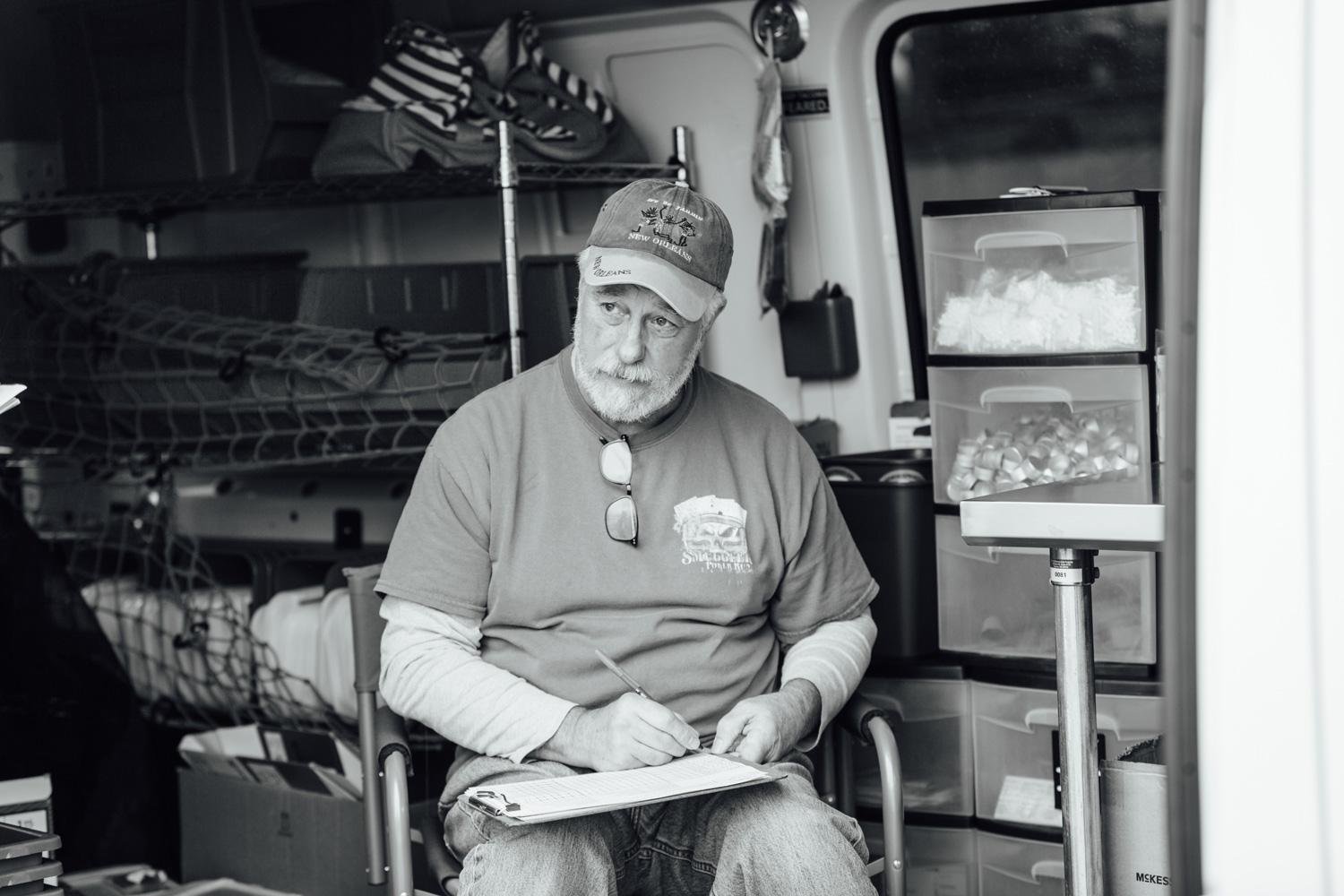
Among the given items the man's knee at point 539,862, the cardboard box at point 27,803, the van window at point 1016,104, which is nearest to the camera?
the man's knee at point 539,862

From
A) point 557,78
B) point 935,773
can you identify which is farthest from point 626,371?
point 557,78

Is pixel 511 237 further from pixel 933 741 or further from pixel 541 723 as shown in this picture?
pixel 933 741

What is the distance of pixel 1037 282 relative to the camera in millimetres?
3023

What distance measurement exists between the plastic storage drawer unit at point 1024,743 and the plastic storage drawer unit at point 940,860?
77 millimetres

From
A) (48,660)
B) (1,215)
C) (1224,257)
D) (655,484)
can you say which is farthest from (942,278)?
(1,215)

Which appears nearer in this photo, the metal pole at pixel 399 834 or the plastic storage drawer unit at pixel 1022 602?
the metal pole at pixel 399 834

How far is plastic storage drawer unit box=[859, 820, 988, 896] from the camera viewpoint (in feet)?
10.3

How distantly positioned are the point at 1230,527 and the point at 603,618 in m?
1.31

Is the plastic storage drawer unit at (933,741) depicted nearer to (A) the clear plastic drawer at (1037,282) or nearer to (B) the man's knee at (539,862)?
(A) the clear plastic drawer at (1037,282)

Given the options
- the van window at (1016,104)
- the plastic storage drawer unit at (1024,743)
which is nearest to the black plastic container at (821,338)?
the van window at (1016,104)

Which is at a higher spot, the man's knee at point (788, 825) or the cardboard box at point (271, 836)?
the man's knee at point (788, 825)

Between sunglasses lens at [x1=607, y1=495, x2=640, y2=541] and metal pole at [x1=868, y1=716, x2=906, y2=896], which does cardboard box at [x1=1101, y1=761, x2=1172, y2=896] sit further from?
sunglasses lens at [x1=607, y1=495, x2=640, y2=541]

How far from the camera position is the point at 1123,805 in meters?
2.05

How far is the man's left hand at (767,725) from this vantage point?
2.33m
